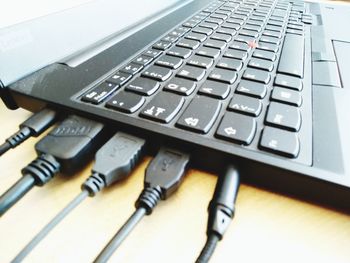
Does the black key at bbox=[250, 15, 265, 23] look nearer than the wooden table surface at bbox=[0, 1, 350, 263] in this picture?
No

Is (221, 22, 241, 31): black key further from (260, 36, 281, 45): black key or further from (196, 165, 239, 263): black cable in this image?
(196, 165, 239, 263): black cable

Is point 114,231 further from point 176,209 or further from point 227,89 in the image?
point 227,89

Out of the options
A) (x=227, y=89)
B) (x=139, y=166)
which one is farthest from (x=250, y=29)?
(x=139, y=166)

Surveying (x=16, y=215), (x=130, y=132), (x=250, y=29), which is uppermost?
(x=250, y=29)

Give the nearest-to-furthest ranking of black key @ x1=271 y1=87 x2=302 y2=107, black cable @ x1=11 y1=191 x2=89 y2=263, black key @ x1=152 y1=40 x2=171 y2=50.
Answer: black cable @ x1=11 y1=191 x2=89 y2=263, black key @ x1=271 y1=87 x2=302 y2=107, black key @ x1=152 y1=40 x2=171 y2=50

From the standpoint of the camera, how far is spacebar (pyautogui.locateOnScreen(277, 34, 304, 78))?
0.32 metres

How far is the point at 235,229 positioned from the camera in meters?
0.19

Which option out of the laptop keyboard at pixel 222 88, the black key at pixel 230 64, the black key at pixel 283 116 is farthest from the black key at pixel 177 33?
the black key at pixel 283 116

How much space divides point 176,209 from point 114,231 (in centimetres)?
5

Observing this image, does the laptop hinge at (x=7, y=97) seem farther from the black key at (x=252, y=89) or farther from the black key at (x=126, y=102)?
the black key at (x=252, y=89)

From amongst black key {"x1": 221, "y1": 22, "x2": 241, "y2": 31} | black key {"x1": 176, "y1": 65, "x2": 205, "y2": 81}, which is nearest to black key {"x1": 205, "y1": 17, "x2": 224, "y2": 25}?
black key {"x1": 221, "y1": 22, "x2": 241, "y2": 31}

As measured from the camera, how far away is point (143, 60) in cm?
33

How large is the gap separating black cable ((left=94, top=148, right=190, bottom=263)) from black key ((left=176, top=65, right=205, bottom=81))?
104 millimetres

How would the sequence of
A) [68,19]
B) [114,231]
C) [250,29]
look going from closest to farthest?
[114,231], [68,19], [250,29]
